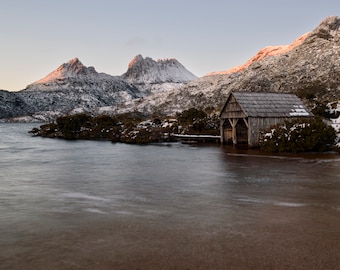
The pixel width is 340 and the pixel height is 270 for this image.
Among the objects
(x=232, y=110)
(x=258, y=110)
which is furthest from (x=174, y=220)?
(x=232, y=110)

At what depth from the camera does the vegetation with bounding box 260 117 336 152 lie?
1168 inches

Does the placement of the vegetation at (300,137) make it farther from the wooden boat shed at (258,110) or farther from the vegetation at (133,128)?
the vegetation at (133,128)

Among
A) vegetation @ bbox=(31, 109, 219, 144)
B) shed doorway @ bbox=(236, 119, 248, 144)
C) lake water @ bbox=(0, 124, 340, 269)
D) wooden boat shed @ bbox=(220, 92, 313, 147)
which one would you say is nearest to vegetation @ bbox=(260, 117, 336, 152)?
wooden boat shed @ bbox=(220, 92, 313, 147)

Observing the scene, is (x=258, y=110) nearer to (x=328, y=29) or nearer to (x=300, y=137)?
(x=300, y=137)

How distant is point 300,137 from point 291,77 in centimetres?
10241

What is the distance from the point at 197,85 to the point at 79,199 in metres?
168

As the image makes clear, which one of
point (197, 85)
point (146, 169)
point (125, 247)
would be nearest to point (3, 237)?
point (125, 247)

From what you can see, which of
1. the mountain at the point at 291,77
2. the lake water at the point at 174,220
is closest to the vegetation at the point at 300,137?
the lake water at the point at 174,220

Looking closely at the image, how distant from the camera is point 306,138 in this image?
29.8 metres

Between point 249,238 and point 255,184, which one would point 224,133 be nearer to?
point 255,184

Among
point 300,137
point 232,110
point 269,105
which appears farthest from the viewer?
point 232,110

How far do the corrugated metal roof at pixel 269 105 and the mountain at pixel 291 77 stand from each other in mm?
66237

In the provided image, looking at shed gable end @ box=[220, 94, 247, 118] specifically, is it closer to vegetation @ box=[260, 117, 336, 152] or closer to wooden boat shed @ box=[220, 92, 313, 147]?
wooden boat shed @ box=[220, 92, 313, 147]

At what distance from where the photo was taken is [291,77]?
413 ft
